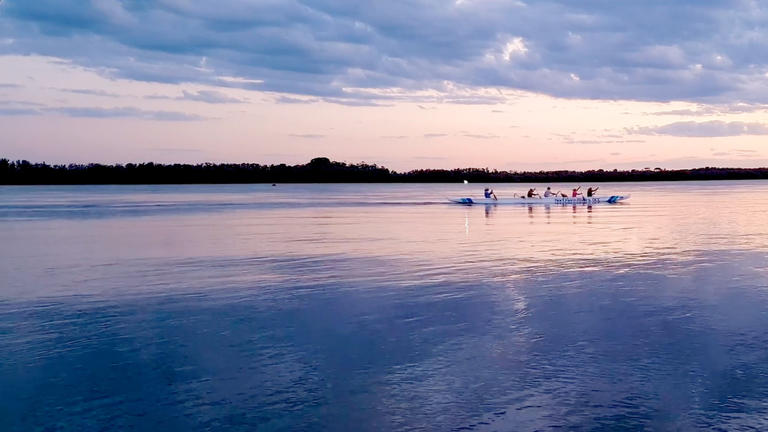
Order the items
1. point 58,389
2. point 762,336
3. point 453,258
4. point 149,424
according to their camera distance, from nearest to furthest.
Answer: point 149,424, point 58,389, point 762,336, point 453,258

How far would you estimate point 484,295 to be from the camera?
1922 centimetres

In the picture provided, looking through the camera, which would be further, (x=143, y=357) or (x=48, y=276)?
(x=48, y=276)

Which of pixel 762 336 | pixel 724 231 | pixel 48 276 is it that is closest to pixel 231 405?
pixel 762 336

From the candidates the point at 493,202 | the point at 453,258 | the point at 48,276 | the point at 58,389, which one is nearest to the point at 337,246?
the point at 453,258

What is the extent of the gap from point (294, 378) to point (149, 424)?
2672 mm

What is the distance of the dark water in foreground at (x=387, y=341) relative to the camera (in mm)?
10328

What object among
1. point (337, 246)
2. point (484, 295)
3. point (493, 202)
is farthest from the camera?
point (493, 202)

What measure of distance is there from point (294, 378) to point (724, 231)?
116ft

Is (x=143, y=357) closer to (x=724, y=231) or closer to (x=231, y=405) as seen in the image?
(x=231, y=405)

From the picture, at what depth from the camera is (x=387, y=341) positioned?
14328mm

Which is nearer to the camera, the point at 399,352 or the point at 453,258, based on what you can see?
the point at 399,352

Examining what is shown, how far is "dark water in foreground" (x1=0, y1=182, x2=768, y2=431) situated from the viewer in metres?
10.3

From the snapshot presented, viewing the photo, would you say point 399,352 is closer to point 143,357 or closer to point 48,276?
point 143,357

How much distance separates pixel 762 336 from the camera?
14.4 metres
